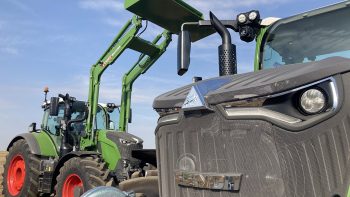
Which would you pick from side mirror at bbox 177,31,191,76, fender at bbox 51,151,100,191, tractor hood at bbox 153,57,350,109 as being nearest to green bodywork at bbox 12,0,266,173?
fender at bbox 51,151,100,191

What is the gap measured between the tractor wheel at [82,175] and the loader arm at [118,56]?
1154mm

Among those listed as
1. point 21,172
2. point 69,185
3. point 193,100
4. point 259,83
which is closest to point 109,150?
point 69,185

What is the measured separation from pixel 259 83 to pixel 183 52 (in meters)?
1.06

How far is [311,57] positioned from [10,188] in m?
8.70

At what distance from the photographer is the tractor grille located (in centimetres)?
223

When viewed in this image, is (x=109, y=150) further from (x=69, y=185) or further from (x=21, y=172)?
(x=21, y=172)

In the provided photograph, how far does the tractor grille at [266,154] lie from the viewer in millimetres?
2227

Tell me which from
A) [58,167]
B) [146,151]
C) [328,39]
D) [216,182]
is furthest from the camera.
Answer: [58,167]

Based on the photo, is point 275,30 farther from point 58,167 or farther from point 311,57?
point 58,167

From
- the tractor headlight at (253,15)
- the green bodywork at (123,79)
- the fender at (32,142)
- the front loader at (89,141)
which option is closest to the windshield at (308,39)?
the tractor headlight at (253,15)

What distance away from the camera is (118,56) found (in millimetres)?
8828

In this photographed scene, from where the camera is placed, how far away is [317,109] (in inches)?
90.1

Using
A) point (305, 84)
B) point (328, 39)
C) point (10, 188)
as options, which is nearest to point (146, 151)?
point (328, 39)

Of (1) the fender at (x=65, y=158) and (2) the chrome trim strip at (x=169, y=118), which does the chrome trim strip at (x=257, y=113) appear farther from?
(1) the fender at (x=65, y=158)
